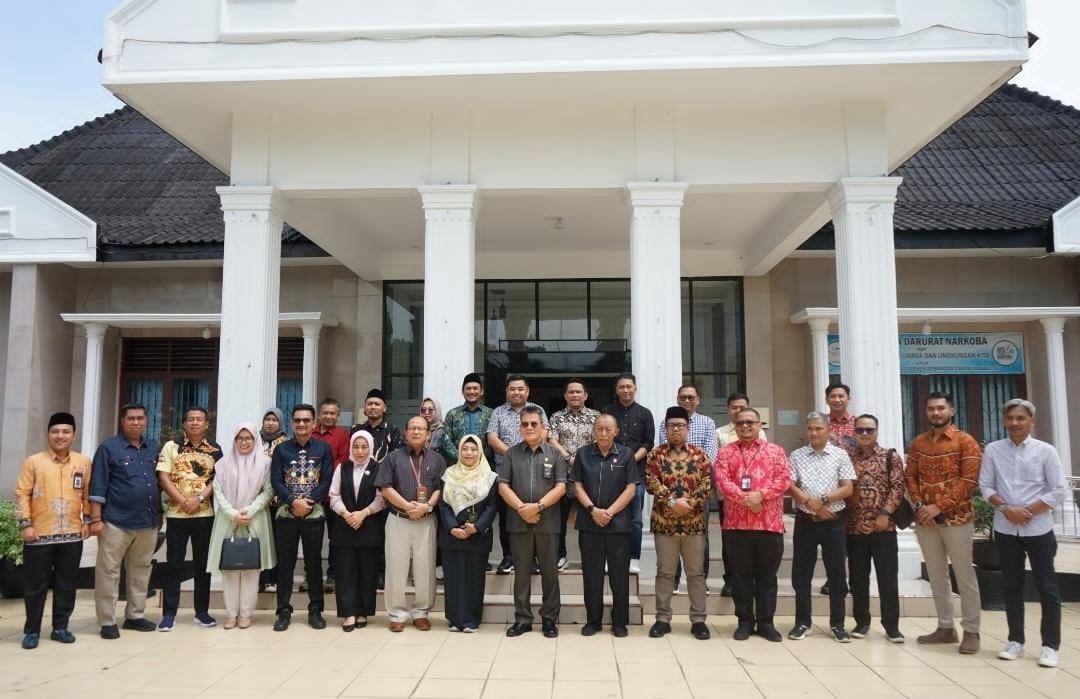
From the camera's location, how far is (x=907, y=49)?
7281 mm

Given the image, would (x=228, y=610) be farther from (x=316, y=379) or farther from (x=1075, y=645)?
(x=1075, y=645)

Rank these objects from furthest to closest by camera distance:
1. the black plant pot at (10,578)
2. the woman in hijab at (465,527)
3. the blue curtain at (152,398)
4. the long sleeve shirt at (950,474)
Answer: the blue curtain at (152,398) → the black plant pot at (10,578) → the woman in hijab at (465,527) → the long sleeve shirt at (950,474)

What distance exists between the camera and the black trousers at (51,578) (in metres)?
6.07

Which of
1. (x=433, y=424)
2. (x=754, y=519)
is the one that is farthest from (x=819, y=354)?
(x=433, y=424)

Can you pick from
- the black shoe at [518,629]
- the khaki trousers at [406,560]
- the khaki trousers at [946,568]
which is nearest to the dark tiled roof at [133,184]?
the khaki trousers at [406,560]

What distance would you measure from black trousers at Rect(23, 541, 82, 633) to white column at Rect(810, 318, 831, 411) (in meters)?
9.19

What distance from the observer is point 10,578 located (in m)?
7.88

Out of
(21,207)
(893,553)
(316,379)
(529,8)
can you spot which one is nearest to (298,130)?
(529,8)

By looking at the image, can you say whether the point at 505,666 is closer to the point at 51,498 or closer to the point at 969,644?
the point at 969,644

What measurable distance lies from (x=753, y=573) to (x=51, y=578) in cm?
548

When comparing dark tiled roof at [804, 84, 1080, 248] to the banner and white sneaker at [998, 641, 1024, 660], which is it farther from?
white sneaker at [998, 641, 1024, 660]

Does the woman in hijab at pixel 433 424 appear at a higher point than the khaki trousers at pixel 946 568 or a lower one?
higher

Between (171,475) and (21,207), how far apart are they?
711cm

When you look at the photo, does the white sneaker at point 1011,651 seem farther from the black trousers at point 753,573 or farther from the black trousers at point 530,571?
the black trousers at point 530,571
